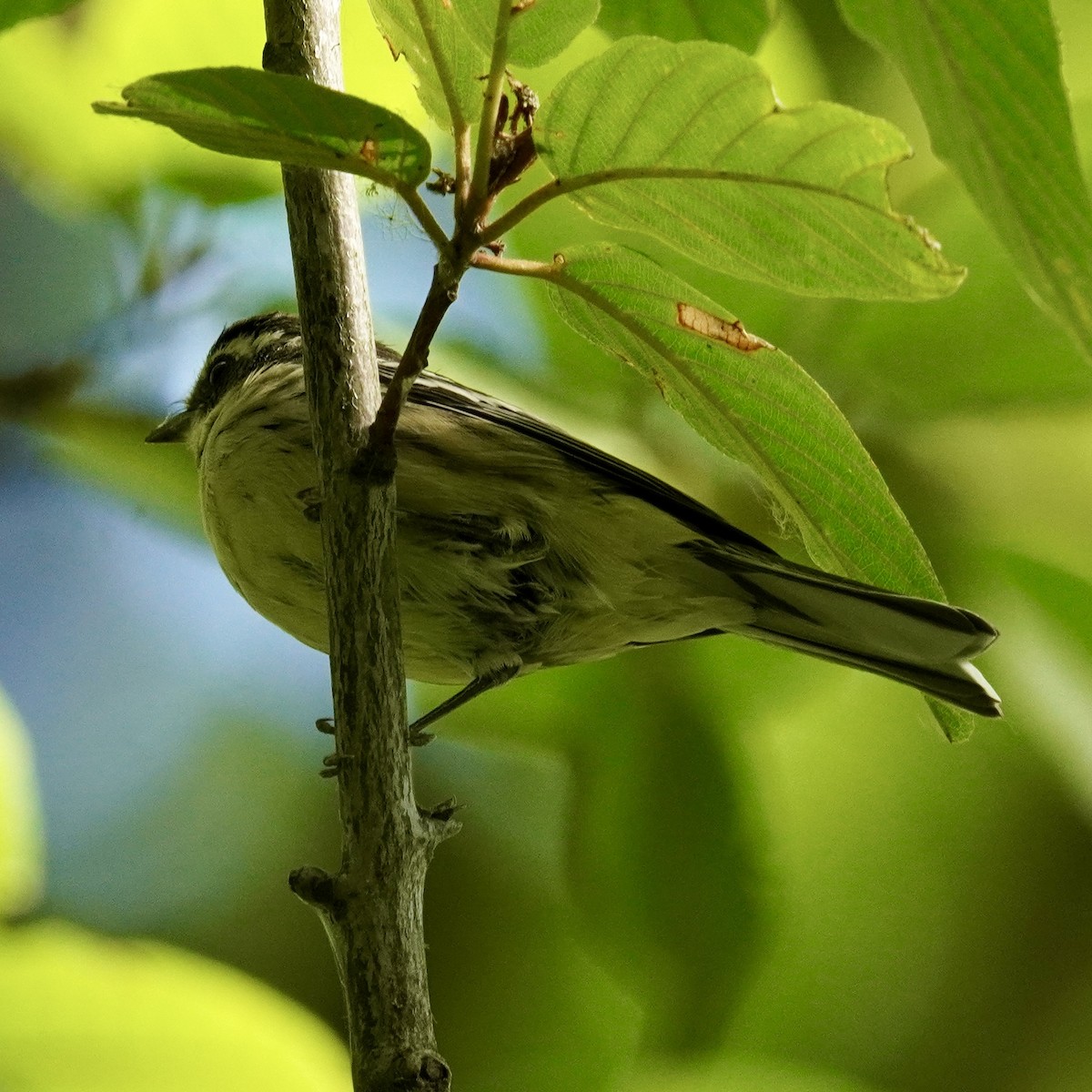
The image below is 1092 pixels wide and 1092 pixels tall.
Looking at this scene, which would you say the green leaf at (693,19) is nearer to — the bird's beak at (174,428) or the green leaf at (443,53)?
the green leaf at (443,53)

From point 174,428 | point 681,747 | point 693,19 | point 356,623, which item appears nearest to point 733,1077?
point 681,747

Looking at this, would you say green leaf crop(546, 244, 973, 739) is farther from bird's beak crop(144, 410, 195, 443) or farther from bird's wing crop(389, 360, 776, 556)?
bird's beak crop(144, 410, 195, 443)

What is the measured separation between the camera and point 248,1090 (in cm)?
248

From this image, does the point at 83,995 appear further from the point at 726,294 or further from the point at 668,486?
the point at 726,294

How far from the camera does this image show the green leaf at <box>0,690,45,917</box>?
8.36ft

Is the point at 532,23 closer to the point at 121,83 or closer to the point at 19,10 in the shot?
the point at 19,10

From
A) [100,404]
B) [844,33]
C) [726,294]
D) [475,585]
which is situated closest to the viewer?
[475,585]

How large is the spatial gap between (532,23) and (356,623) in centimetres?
74

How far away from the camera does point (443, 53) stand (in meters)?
1.27

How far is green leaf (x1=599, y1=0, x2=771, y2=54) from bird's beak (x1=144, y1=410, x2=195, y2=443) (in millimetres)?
1832

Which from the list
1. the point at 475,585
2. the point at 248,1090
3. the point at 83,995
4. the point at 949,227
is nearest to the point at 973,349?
the point at 949,227

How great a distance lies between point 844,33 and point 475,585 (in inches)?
71.8

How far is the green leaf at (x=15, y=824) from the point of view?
8.36ft

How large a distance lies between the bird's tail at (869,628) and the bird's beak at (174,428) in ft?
5.10
